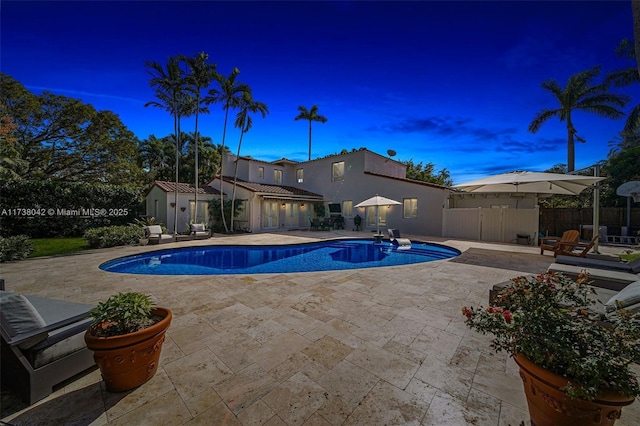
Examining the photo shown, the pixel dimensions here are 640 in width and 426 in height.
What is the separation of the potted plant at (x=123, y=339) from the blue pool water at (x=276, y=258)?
583cm

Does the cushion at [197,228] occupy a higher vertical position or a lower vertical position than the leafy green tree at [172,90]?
lower

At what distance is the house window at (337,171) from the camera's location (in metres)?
20.3

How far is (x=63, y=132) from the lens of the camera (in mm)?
18750

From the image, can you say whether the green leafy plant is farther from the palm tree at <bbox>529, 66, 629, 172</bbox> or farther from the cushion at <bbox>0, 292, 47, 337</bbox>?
the palm tree at <bbox>529, 66, 629, 172</bbox>

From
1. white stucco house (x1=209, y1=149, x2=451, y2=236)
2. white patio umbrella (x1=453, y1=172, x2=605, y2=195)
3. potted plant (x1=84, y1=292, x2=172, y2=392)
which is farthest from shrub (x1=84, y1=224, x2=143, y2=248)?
white patio umbrella (x1=453, y1=172, x2=605, y2=195)

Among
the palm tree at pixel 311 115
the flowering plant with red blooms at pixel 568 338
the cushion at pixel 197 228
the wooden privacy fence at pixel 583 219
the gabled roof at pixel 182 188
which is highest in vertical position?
the palm tree at pixel 311 115

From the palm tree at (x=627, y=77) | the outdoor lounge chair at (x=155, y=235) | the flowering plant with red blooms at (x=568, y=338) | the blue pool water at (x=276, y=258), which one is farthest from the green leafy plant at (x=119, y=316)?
the palm tree at (x=627, y=77)

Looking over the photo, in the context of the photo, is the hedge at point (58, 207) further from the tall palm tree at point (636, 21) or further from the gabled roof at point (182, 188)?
the tall palm tree at point (636, 21)

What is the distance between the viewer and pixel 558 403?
5.21ft

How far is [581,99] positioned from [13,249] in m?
33.3

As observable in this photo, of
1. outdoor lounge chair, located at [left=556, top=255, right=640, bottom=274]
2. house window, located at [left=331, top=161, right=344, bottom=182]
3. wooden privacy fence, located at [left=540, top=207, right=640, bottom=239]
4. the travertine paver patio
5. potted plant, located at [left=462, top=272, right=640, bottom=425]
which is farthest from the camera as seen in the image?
house window, located at [left=331, top=161, right=344, bottom=182]

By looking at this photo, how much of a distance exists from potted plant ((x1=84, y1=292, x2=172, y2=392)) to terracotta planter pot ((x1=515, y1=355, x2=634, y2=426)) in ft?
10.3

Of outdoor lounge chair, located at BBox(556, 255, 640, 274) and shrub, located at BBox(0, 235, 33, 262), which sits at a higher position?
outdoor lounge chair, located at BBox(556, 255, 640, 274)

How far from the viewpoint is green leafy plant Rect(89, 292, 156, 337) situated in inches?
92.4
